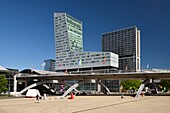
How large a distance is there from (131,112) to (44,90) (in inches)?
3610

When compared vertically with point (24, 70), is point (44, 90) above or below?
below

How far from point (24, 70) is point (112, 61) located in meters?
91.0

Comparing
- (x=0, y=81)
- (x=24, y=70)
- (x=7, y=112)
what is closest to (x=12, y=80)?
(x=0, y=81)

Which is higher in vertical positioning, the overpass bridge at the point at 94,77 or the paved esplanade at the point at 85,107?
the overpass bridge at the point at 94,77

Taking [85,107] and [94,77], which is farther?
[94,77]

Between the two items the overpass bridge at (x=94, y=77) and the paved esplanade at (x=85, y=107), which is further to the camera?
the overpass bridge at (x=94, y=77)

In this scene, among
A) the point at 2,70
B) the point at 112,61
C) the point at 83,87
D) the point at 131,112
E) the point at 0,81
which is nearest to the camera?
the point at 131,112

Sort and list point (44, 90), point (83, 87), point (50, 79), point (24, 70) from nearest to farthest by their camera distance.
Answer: point (50, 79) → point (44, 90) → point (24, 70) → point (83, 87)

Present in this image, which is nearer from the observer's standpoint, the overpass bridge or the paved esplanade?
→ the paved esplanade

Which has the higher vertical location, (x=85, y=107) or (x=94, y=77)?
(x=94, y=77)

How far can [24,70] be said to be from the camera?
418 ft

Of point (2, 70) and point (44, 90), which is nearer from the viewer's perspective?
point (2, 70)

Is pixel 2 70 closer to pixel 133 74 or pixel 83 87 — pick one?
pixel 133 74

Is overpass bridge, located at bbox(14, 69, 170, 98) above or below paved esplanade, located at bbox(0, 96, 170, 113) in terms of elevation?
above
